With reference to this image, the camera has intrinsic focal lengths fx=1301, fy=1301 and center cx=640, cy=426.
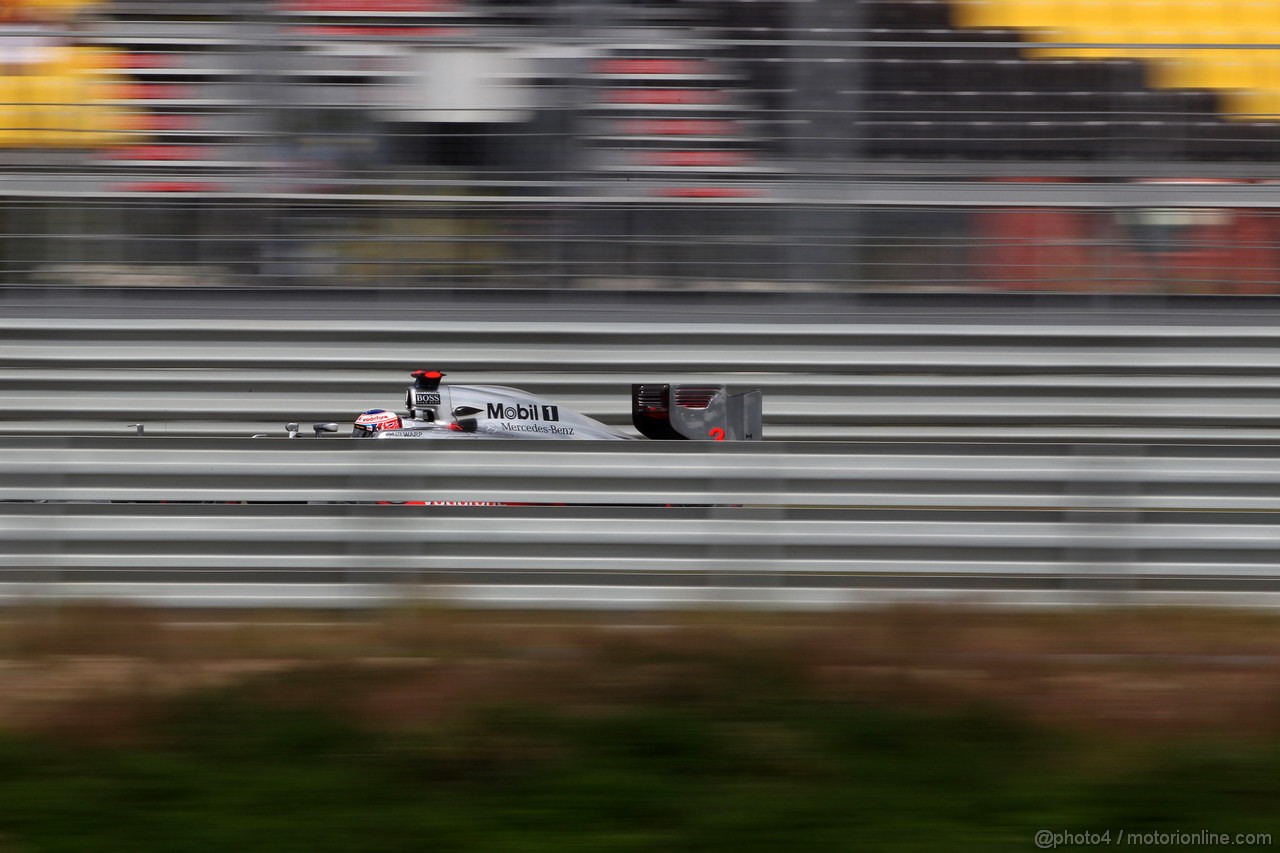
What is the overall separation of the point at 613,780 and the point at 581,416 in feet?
8.47

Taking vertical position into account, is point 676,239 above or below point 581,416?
above

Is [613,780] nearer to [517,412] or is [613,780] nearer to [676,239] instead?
[676,239]

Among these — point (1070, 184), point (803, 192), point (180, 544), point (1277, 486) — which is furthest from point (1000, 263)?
point (180, 544)

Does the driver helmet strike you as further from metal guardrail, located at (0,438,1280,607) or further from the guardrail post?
the guardrail post

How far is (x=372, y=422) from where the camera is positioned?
6.81m

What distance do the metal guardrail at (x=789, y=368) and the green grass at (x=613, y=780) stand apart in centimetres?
163

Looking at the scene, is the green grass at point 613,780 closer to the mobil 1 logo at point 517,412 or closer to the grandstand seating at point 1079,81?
the grandstand seating at point 1079,81

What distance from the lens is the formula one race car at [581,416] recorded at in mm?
5273

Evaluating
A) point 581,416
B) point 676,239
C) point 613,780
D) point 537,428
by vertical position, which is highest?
point 676,239

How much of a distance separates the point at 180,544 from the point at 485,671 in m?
1.36

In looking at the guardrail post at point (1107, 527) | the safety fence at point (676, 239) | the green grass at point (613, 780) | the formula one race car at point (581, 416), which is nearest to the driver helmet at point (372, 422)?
the formula one race car at point (581, 416)

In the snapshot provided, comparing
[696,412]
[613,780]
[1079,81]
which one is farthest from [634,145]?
[613,780]

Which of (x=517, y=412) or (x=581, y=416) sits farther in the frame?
(x=517, y=412)

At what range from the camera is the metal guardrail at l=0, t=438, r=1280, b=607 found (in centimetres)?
471
